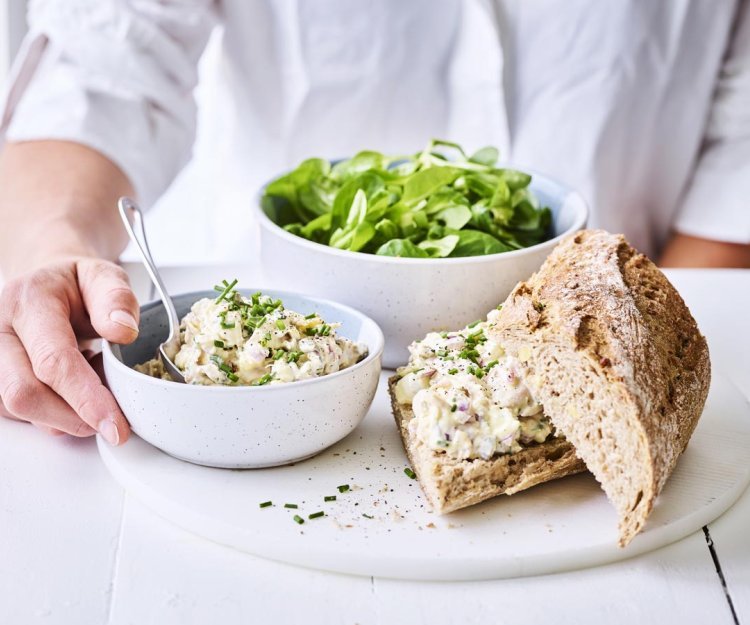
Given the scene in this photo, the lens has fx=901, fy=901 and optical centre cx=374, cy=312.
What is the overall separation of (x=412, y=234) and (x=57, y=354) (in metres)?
0.60

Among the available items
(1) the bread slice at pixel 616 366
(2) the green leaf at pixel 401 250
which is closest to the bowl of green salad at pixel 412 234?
(2) the green leaf at pixel 401 250

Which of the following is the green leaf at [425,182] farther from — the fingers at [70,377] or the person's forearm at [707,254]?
the person's forearm at [707,254]

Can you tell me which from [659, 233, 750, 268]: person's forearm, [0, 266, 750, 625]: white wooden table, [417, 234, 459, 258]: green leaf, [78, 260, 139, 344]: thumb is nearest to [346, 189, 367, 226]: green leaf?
[417, 234, 459, 258]: green leaf

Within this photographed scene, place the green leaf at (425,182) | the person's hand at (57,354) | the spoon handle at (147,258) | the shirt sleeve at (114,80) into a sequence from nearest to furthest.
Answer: the person's hand at (57,354) → the spoon handle at (147,258) → the green leaf at (425,182) → the shirt sleeve at (114,80)

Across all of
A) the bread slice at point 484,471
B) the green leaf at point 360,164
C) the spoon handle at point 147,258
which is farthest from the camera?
the green leaf at point 360,164

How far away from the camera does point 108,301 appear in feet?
4.00

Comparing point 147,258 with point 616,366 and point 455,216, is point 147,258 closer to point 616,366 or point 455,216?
point 455,216

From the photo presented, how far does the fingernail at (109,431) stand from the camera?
116 centimetres

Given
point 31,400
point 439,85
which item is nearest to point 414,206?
point 31,400

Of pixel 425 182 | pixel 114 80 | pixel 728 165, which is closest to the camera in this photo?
pixel 425 182

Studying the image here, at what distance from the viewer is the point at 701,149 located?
2.38 m

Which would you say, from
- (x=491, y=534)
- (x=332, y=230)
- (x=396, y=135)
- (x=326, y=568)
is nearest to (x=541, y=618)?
(x=491, y=534)

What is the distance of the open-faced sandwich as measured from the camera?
3.37 feet

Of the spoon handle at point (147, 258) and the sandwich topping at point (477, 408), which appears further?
the spoon handle at point (147, 258)
